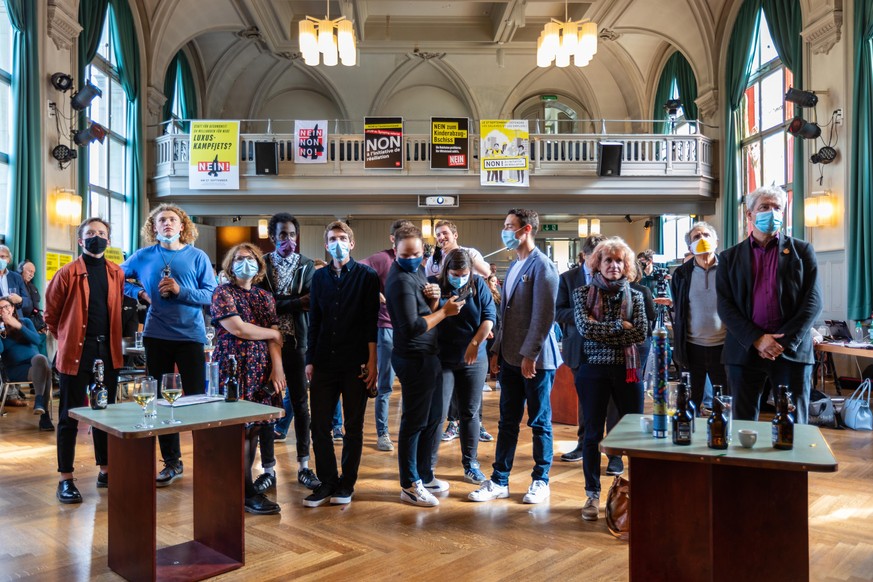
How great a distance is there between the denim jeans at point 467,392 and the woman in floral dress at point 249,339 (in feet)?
2.88

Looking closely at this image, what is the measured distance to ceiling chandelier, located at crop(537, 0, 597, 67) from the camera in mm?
9812

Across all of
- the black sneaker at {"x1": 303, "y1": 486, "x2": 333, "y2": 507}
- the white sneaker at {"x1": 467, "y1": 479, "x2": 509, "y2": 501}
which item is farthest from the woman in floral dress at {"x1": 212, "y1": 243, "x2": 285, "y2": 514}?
the white sneaker at {"x1": 467, "y1": 479, "x2": 509, "y2": 501}

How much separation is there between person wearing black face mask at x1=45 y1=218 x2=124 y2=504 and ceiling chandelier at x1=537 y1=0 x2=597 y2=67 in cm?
767

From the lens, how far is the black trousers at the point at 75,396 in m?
3.77

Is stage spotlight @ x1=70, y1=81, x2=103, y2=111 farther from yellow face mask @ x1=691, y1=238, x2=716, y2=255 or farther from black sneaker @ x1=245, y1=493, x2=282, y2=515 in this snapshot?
yellow face mask @ x1=691, y1=238, x2=716, y2=255

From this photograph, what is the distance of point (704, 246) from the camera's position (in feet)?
13.7

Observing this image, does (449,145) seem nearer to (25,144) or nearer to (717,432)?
(25,144)

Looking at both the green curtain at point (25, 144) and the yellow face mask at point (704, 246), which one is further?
the green curtain at point (25, 144)

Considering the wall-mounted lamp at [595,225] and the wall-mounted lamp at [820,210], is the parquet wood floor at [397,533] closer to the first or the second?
the wall-mounted lamp at [820,210]

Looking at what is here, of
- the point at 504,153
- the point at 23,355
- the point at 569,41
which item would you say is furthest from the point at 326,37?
the point at 23,355

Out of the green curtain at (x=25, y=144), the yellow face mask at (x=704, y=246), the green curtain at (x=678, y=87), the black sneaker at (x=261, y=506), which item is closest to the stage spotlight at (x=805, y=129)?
the green curtain at (x=678, y=87)

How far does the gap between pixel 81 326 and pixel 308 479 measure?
1473 mm

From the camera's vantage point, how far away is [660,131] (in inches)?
589

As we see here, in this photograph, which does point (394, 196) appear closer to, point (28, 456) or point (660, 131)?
point (660, 131)
